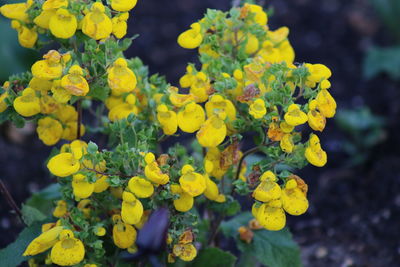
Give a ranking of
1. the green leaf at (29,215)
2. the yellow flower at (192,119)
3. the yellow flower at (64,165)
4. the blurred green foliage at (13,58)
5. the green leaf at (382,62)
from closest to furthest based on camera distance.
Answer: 1. the yellow flower at (64,165)
2. the yellow flower at (192,119)
3. the green leaf at (29,215)
4. the blurred green foliage at (13,58)
5. the green leaf at (382,62)

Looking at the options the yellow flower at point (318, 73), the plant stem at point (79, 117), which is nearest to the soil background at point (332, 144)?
the plant stem at point (79, 117)

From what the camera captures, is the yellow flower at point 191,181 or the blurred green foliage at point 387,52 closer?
the yellow flower at point 191,181

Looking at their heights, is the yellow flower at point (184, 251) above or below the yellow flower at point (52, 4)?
below

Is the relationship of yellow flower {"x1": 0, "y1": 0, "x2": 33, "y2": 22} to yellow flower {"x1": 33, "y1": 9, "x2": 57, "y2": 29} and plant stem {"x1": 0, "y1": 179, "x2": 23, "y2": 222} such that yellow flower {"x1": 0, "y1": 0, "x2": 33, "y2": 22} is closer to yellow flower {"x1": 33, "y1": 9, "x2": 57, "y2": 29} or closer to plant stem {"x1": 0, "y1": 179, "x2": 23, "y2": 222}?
yellow flower {"x1": 33, "y1": 9, "x2": 57, "y2": 29}

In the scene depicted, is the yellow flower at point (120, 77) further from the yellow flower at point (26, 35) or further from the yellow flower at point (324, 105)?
the yellow flower at point (324, 105)

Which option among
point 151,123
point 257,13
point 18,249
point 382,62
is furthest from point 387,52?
point 18,249

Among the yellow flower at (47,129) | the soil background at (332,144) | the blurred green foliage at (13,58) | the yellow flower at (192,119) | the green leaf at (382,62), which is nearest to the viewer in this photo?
the yellow flower at (192,119)

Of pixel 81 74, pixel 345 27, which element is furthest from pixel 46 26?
pixel 345 27
